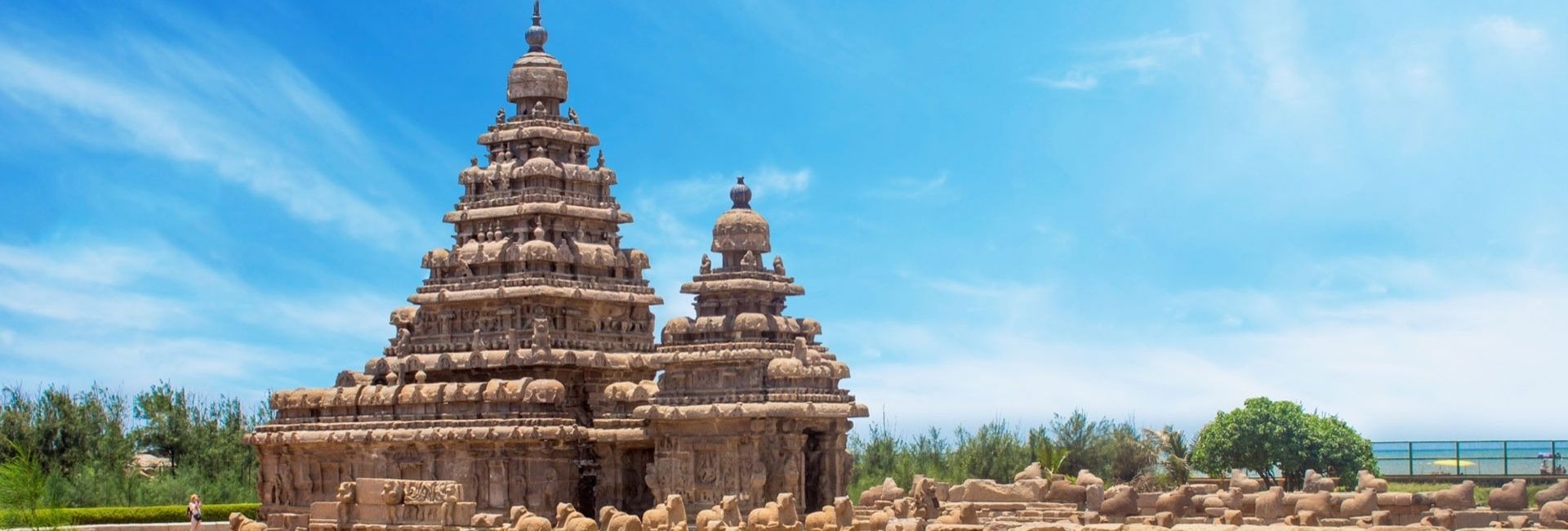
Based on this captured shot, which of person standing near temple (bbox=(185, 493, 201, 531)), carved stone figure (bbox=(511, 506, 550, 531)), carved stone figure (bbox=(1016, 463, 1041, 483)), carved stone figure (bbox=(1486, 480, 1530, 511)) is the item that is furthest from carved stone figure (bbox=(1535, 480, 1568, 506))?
person standing near temple (bbox=(185, 493, 201, 531))

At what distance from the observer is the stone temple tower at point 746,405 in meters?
52.0

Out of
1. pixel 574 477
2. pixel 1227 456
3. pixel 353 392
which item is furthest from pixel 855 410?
pixel 1227 456

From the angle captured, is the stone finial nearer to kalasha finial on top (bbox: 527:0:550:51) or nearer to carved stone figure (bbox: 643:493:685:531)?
kalasha finial on top (bbox: 527:0:550:51)

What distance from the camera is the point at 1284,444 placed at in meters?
71.9

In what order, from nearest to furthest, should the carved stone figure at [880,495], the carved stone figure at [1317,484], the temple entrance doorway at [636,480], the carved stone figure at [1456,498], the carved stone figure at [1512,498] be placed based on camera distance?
the carved stone figure at [1512,498] < the carved stone figure at [1456,498] < the carved stone figure at [1317,484] < the temple entrance doorway at [636,480] < the carved stone figure at [880,495]

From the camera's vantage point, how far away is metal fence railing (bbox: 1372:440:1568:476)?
73.2 meters

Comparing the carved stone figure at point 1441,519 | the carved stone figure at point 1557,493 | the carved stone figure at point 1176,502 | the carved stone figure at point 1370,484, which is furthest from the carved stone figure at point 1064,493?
the carved stone figure at point 1441,519

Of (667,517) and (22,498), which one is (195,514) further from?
(667,517)

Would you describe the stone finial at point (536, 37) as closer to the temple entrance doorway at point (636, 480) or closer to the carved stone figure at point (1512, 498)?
the temple entrance doorway at point (636, 480)

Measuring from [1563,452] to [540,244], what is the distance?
36.2m

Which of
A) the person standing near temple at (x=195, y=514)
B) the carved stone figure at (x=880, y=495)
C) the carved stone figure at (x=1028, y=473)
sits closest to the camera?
the person standing near temple at (x=195, y=514)

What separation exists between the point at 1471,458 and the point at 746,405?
32.7 m

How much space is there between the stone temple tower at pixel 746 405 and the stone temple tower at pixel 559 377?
50mm

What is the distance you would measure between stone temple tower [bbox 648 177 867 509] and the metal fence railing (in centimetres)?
2700
